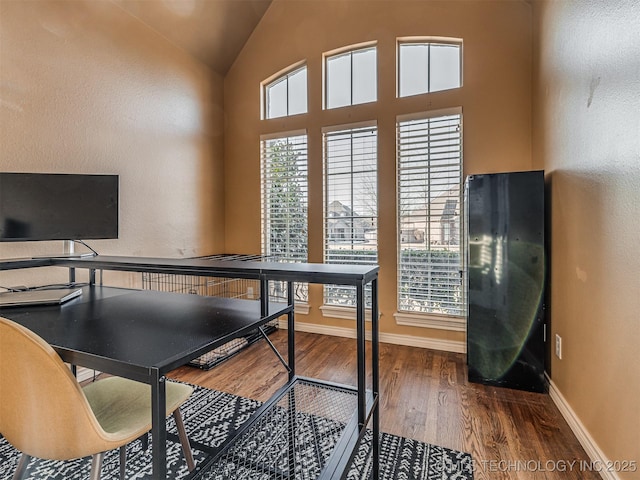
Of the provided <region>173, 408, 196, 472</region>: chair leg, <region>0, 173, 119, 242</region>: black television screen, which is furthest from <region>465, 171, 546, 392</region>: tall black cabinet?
<region>0, 173, 119, 242</region>: black television screen

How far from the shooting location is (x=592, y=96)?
66.4 inches

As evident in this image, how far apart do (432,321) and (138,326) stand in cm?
262

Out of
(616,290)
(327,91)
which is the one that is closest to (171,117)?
(327,91)

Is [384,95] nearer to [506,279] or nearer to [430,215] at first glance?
[430,215]

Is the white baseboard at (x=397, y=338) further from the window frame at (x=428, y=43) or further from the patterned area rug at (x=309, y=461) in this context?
the window frame at (x=428, y=43)

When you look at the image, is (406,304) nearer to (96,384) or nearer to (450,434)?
(450,434)

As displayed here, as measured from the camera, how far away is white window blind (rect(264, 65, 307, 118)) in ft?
11.9

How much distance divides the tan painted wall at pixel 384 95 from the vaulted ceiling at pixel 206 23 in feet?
0.48

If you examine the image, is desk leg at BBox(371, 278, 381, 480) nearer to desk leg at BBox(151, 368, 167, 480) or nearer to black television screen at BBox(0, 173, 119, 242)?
desk leg at BBox(151, 368, 167, 480)

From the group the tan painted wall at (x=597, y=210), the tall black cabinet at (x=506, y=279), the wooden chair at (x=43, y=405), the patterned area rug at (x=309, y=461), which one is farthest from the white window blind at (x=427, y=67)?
the wooden chair at (x=43, y=405)

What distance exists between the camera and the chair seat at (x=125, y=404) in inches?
42.6

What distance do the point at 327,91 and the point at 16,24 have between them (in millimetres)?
2521

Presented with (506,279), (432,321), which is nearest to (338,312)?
(432,321)

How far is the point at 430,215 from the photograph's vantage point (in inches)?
120
